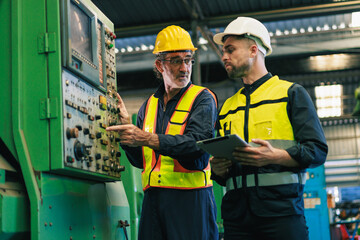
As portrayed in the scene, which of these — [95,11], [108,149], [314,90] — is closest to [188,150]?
[108,149]

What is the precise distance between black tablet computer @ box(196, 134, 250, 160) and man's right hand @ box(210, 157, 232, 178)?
1.9 inches

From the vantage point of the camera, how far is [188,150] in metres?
2.58

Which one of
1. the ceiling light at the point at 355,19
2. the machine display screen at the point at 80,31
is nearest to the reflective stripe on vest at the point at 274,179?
the machine display screen at the point at 80,31

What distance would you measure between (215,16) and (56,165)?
663cm

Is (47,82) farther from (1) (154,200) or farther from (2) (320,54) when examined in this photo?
(2) (320,54)

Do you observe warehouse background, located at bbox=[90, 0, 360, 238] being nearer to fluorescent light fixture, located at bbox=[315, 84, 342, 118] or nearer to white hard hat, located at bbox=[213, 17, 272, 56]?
fluorescent light fixture, located at bbox=[315, 84, 342, 118]

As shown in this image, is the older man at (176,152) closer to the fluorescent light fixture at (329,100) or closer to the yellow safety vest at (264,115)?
the yellow safety vest at (264,115)

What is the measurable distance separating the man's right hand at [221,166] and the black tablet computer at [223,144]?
48 millimetres

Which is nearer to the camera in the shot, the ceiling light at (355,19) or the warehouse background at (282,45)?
the warehouse background at (282,45)

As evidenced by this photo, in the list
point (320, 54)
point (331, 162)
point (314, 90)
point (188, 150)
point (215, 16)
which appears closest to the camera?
point (188, 150)

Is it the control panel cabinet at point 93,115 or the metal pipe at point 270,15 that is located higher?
the metal pipe at point 270,15

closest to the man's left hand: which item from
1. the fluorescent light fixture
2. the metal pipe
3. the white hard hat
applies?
the white hard hat

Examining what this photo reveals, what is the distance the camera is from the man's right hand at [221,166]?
2.25 m

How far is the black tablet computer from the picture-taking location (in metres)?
1.98
